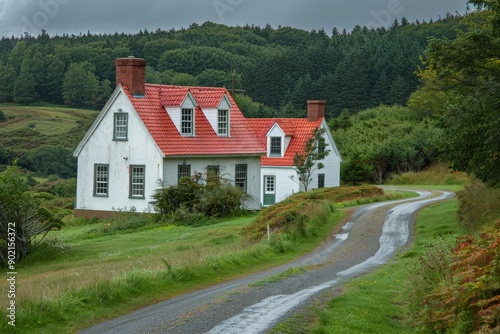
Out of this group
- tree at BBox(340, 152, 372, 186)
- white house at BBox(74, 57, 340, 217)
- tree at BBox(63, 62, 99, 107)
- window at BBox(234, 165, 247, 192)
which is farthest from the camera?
tree at BBox(63, 62, 99, 107)

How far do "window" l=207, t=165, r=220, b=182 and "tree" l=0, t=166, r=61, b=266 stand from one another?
1368 cm

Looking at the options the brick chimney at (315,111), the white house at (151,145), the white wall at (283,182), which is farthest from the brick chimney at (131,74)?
the brick chimney at (315,111)

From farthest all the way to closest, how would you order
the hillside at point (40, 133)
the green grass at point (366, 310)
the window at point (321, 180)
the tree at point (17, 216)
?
the hillside at point (40, 133), the window at point (321, 180), the tree at point (17, 216), the green grass at point (366, 310)

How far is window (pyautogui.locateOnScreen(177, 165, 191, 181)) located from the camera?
43.1m

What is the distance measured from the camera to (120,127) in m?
43.4

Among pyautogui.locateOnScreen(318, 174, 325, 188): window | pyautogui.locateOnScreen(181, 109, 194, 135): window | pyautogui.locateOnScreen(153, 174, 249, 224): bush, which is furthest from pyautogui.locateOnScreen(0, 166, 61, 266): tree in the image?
pyautogui.locateOnScreen(318, 174, 325, 188): window

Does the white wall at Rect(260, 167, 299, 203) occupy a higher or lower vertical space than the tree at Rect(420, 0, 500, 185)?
lower

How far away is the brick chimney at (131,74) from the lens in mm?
43219

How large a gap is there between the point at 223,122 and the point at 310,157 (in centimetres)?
1159

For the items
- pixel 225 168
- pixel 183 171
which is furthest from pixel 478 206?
pixel 225 168

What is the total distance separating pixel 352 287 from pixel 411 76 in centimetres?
9903

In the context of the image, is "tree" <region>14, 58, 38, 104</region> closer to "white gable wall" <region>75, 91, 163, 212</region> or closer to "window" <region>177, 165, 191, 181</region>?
"white gable wall" <region>75, 91, 163, 212</region>

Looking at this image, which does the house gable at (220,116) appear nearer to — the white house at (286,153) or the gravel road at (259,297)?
the white house at (286,153)

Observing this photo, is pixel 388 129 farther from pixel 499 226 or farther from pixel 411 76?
pixel 499 226
